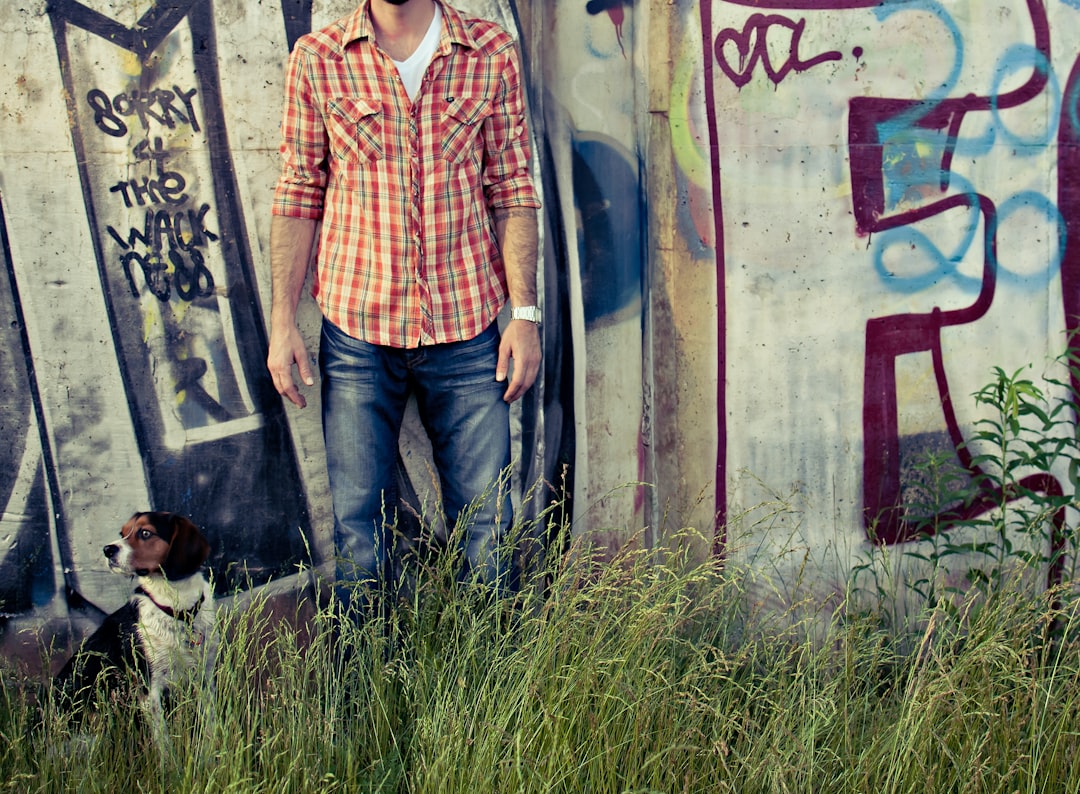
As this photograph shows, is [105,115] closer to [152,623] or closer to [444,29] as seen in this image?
[444,29]

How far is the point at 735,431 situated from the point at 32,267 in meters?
2.29

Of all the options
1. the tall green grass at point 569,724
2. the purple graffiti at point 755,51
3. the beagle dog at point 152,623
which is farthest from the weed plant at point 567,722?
the purple graffiti at point 755,51

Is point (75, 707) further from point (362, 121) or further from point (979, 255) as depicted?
point (979, 255)

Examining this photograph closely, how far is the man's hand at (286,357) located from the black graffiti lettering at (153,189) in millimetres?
601

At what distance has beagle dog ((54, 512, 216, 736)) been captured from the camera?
269 cm

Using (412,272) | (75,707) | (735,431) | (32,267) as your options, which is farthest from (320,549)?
(735,431)

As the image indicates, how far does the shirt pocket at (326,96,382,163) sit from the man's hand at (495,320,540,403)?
1.98 ft

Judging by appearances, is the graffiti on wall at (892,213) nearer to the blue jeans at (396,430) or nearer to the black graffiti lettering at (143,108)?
the blue jeans at (396,430)

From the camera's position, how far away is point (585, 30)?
10.5 feet

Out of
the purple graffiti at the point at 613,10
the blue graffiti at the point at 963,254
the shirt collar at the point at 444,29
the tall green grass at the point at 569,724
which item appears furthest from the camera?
the blue graffiti at the point at 963,254

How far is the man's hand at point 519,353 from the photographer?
9.21ft

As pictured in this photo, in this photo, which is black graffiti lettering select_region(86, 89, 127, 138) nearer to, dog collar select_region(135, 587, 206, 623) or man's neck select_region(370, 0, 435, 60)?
man's neck select_region(370, 0, 435, 60)

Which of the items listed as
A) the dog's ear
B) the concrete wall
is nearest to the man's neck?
the concrete wall

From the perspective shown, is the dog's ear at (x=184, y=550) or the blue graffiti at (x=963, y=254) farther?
the blue graffiti at (x=963, y=254)
